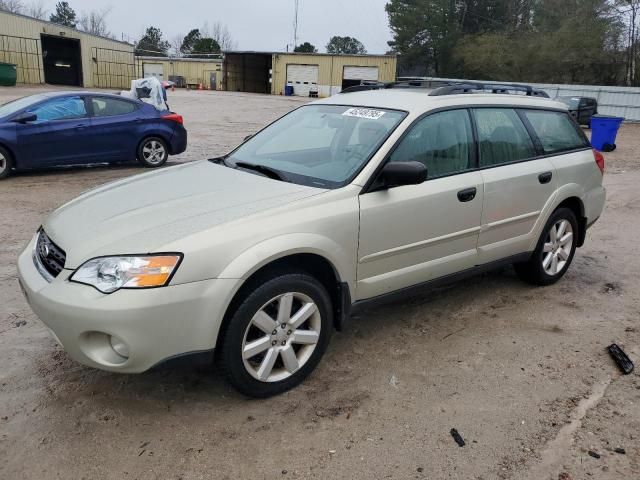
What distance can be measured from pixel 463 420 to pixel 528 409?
1.33ft

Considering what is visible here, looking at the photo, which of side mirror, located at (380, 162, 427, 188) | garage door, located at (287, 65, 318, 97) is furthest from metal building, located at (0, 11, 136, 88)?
side mirror, located at (380, 162, 427, 188)

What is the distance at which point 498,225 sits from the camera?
13.6ft

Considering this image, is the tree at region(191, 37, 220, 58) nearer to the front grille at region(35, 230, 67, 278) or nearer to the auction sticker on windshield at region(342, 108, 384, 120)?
the auction sticker on windshield at region(342, 108, 384, 120)

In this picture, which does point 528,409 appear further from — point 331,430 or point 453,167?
point 453,167

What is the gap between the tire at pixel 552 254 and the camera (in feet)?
15.4

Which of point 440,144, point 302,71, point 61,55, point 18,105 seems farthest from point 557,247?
point 302,71

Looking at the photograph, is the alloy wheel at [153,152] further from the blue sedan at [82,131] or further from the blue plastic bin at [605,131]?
the blue plastic bin at [605,131]

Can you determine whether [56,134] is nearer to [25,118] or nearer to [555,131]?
[25,118]

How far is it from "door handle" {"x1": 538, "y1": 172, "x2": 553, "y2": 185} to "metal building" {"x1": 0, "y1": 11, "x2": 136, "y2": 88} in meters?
39.2

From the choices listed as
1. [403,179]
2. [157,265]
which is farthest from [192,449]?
[403,179]

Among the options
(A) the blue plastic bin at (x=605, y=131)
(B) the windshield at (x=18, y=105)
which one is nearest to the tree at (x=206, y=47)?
(A) the blue plastic bin at (x=605, y=131)

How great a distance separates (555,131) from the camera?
4797 mm

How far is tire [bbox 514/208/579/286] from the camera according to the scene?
469 centimetres

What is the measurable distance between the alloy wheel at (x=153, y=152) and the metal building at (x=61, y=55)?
3145 centimetres
